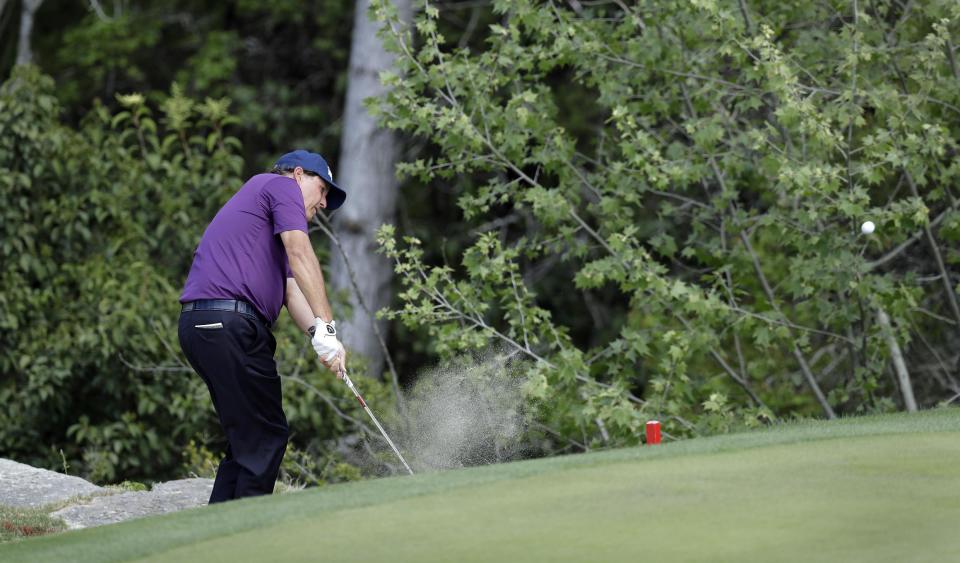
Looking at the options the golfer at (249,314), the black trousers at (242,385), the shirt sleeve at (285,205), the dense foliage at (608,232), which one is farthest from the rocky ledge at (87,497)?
the dense foliage at (608,232)

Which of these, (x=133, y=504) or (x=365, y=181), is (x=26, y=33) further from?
(x=133, y=504)

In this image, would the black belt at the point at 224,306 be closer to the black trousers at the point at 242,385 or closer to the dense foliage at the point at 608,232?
the black trousers at the point at 242,385

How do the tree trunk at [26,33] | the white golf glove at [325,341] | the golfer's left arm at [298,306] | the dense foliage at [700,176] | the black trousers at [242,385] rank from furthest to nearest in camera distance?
1. the tree trunk at [26,33]
2. the dense foliage at [700,176]
3. the golfer's left arm at [298,306]
4. the white golf glove at [325,341]
5. the black trousers at [242,385]

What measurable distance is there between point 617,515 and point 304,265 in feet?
7.64

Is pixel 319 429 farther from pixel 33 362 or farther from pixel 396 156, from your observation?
pixel 396 156

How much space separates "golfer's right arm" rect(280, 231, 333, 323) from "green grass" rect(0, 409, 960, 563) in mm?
1069

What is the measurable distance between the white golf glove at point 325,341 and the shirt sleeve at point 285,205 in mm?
445

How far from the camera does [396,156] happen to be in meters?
17.5

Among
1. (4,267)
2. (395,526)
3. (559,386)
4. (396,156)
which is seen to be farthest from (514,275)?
(396,156)

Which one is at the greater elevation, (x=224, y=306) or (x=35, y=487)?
(x=224, y=306)

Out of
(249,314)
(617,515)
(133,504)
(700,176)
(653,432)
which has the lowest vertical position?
(133,504)

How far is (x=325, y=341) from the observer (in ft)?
23.2

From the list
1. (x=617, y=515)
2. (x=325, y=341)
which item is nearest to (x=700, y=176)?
(x=325, y=341)

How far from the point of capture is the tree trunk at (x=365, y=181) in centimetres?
1688
